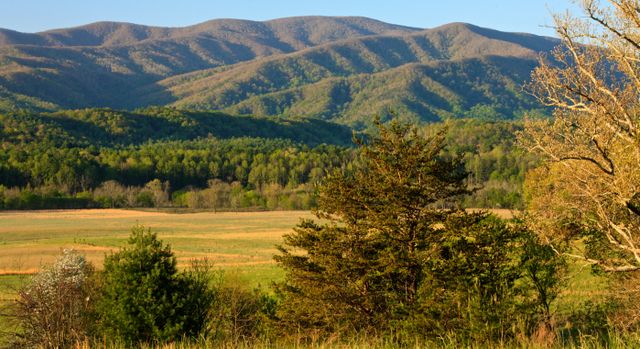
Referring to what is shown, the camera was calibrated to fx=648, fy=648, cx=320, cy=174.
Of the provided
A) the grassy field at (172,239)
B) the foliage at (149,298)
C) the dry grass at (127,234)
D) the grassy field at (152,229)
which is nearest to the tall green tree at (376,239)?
the foliage at (149,298)

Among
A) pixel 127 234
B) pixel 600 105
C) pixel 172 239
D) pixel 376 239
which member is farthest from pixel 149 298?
pixel 127 234

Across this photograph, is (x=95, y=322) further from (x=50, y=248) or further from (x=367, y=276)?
(x=50, y=248)

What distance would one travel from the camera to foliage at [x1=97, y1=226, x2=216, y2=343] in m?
25.2

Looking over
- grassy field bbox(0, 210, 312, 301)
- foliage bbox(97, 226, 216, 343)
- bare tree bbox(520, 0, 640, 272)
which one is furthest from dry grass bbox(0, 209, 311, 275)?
bare tree bbox(520, 0, 640, 272)

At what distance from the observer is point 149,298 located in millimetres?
25484

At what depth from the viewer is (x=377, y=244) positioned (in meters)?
29.2

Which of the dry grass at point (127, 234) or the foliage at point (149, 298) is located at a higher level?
the foliage at point (149, 298)

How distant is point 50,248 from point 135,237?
66.9 meters

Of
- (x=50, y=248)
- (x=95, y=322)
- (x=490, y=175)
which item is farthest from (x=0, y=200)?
(x=95, y=322)

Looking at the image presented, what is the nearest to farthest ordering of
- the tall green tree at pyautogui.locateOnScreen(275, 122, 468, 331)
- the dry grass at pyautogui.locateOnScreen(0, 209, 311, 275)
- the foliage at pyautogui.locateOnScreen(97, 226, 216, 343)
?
the foliage at pyautogui.locateOnScreen(97, 226, 216, 343), the tall green tree at pyautogui.locateOnScreen(275, 122, 468, 331), the dry grass at pyautogui.locateOnScreen(0, 209, 311, 275)

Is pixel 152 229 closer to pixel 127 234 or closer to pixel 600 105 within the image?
pixel 127 234

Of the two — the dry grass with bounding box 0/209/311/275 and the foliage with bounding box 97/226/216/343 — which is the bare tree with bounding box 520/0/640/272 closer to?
the foliage with bounding box 97/226/216/343

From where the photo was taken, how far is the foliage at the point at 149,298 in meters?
25.2

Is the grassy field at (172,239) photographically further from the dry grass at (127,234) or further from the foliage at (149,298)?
the foliage at (149,298)
